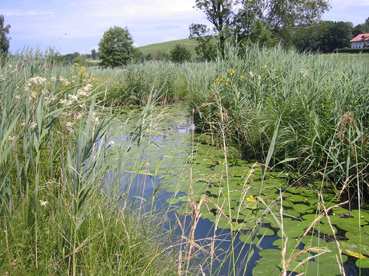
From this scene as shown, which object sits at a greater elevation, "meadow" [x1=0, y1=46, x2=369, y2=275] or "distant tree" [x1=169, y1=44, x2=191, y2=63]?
"distant tree" [x1=169, y1=44, x2=191, y2=63]

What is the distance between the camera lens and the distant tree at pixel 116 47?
40.0 meters

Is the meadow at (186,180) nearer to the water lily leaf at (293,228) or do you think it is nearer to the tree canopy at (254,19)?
the water lily leaf at (293,228)

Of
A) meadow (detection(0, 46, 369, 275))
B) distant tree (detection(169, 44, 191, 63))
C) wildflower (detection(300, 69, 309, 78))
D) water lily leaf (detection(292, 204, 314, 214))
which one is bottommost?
water lily leaf (detection(292, 204, 314, 214))

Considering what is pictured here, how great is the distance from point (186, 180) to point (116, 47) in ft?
139

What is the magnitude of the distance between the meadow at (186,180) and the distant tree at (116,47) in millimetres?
36031

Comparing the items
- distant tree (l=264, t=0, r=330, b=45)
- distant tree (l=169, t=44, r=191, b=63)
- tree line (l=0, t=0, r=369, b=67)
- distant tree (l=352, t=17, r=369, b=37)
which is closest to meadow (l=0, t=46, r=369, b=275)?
tree line (l=0, t=0, r=369, b=67)

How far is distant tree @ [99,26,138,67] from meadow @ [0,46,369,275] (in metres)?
36.0

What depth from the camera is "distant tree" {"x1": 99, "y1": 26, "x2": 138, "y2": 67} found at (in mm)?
39981

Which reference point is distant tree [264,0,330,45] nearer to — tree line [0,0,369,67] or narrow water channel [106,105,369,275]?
tree line [0,0,369,67]

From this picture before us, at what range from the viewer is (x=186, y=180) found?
329 cm

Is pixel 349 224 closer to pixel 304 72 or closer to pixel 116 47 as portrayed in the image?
pixel 304 72

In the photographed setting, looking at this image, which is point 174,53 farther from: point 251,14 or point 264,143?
point 264,143

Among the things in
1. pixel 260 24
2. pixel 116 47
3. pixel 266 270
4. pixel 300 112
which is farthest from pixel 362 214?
pixel 116 47

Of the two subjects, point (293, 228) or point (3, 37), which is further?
point (3, 37)
